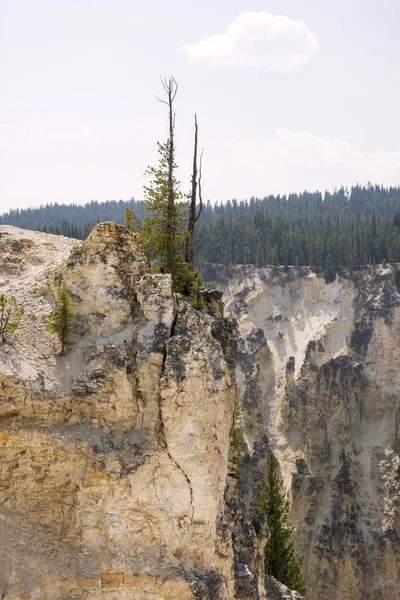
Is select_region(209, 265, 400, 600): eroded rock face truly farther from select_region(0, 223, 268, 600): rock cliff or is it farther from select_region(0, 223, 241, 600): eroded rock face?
select_region(0, 223, 241, 600): eroded rock face

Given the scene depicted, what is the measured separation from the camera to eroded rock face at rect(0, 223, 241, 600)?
1271cm

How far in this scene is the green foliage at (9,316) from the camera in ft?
47.2

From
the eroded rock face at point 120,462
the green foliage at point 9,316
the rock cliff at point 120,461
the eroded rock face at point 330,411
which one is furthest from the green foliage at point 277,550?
the eroded rock face at point 330,411

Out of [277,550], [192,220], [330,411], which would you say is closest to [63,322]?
[192,220]

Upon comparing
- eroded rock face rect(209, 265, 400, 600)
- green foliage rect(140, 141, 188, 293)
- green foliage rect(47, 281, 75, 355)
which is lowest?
eroded rock face rect(209, 265, 400, 600)

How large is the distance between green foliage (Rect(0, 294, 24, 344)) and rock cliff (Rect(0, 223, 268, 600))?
0.32 m

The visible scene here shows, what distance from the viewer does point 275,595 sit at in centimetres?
1766

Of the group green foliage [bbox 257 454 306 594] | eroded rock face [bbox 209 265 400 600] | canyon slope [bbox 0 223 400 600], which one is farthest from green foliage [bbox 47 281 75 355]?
eroded rock face [bbox 209 265 400 600]

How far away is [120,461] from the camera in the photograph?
13.3 metres

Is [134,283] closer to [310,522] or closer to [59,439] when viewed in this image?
[59,439]

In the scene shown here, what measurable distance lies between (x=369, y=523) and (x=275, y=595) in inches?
1578

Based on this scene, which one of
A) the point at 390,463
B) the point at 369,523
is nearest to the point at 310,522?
the point at 369,523

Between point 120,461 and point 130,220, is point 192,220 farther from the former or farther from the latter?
point 120,461

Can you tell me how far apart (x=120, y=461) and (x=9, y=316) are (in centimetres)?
507
